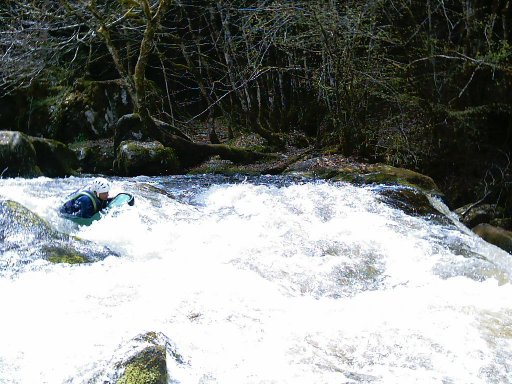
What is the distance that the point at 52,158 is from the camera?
1025 cm

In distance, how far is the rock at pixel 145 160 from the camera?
10359 millimetres

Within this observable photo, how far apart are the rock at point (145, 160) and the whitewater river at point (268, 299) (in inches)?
126

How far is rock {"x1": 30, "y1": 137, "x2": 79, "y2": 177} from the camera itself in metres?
10.1

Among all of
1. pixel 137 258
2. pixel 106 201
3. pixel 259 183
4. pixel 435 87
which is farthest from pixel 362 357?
pixel 435 87

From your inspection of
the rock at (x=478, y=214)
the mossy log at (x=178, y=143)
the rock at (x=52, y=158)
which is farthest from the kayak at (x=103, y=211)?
the rock at (x=478, y=214)

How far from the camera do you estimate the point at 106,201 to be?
21.0 ft

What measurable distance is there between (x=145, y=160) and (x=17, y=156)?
209 cm

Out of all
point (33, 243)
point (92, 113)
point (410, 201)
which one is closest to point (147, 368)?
point (33, 243)

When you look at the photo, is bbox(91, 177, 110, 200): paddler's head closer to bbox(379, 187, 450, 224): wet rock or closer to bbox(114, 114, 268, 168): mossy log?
bbox(379, 187, 450, 224): wet rock

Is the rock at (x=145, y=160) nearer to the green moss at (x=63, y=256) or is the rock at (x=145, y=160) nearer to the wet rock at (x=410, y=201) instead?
the wet rock at (x=410, y=201)

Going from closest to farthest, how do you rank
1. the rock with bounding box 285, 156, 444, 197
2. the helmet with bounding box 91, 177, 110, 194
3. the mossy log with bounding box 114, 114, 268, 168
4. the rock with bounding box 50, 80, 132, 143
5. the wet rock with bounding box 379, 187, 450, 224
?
the helmet with bounding box 91, 177, 110, 194 → the wet rock with bounding box 379, 187, 450, 224 → the rock with bounding box 285, 156, 444, 197 → the mossy log with bounding box 114, 114, 268, 168 → the rock with bounding box 50, 80, 132, 143

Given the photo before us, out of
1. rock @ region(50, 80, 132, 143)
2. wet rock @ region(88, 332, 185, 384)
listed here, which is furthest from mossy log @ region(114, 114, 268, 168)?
wet rock @ region(88, 332, 185, 384)

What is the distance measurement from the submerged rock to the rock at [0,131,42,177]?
166 inches

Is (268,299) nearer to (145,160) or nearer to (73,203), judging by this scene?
(73,203)
